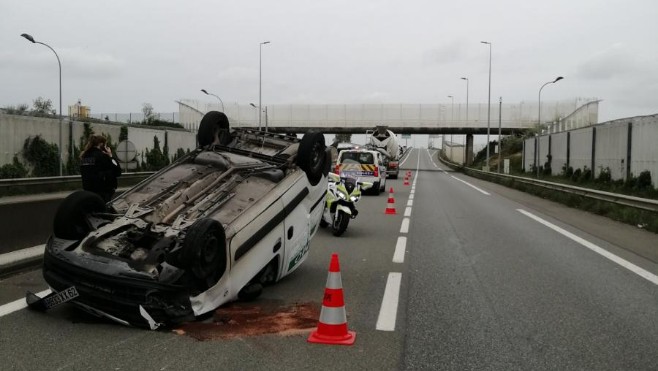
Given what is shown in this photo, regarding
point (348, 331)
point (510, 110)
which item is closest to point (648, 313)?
point (348, 331)

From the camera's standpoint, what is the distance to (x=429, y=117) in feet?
215

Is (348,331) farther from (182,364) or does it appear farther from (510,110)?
(510,110)

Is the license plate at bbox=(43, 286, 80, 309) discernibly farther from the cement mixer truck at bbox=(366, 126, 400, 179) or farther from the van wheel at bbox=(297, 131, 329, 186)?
the cement mixer truck at bbox=(366, 126, 400, 179)

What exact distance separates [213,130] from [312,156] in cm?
165

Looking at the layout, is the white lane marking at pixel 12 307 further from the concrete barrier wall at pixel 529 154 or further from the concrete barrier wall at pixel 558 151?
the concrete barrier wall at pixel 529 154

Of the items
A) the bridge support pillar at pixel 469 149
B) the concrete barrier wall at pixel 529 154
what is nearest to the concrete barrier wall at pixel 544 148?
the concrete barrier wall at pixel 529 154

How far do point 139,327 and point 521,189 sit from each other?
25079 millimetres

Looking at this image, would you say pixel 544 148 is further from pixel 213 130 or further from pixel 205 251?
pixel 205 251

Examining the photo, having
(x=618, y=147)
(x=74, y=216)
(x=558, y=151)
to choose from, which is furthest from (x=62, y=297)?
(x=558, y=151)

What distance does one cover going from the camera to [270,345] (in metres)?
4.50

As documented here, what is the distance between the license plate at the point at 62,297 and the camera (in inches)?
186

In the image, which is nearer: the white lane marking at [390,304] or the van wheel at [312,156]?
the white lane marking at [390,304]

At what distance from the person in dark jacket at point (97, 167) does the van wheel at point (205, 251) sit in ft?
13.5

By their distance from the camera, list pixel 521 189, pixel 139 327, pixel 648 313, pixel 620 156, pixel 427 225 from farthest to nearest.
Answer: pixel 521 189 → pixel 620 156 → pixel 427 225 → pixel 648 313 → pixel 139 327
